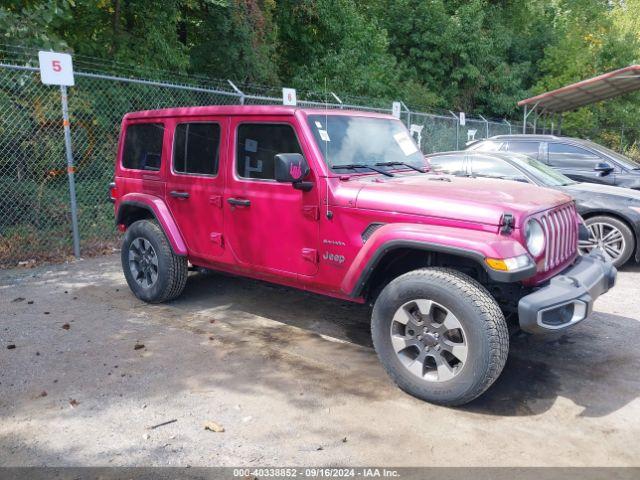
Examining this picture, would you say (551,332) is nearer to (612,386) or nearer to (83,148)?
(612,386)

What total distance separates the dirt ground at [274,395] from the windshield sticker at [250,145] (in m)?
1.61

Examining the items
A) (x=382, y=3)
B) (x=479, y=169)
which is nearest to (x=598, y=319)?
(x=479, y=169)

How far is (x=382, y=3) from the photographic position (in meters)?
23.8

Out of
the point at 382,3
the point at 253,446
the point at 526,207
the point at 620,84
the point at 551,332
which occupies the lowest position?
the point at 253,446

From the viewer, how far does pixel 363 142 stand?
4.53 meters

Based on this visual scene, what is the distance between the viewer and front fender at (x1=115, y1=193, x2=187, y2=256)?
5215mm

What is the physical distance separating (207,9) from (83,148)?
632cm

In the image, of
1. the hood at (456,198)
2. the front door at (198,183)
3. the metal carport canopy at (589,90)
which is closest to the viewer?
the hood at (456,198)

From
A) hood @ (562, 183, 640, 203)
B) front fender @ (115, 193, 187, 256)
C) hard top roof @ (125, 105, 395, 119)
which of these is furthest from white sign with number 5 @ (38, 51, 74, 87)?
hood @ (562, 183, 640, 203)

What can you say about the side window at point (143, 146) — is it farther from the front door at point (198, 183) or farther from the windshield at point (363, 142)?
the windshield at point (363, 142)

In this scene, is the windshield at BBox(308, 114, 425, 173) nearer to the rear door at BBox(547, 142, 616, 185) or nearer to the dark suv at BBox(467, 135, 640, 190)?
the dark suv at BBox(467, 135, 640, 190)

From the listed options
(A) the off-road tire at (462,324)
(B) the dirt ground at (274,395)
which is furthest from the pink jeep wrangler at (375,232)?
(B) the dirt ground at (274,395)

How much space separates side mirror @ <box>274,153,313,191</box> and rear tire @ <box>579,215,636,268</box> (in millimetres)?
4638

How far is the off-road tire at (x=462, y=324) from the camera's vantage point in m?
3.30
